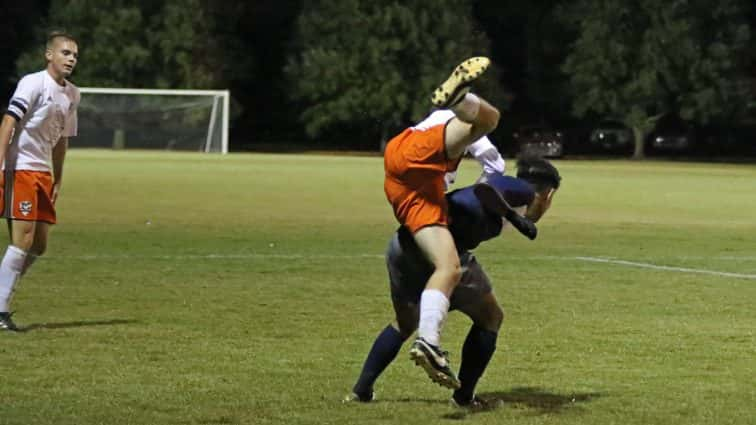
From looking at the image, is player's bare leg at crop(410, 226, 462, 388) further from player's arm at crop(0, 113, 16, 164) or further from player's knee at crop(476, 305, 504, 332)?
player's arm at crop(0, 113, 16, 164)

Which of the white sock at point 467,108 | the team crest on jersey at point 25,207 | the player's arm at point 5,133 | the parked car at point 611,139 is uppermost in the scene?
the white sock at point 467,108

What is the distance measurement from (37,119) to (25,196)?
55 cm

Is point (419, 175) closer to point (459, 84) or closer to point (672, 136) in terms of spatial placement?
point (459, 84)

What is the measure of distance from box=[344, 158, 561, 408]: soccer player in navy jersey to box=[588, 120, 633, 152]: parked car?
75891 millimetres

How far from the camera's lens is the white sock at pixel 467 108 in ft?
24.7

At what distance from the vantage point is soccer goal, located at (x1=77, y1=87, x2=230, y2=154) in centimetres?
5969

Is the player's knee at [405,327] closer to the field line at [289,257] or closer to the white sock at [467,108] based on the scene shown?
the white sock at [467,108]

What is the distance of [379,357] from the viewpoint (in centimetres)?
859

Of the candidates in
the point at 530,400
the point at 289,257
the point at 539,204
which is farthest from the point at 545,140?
the point at 539,204

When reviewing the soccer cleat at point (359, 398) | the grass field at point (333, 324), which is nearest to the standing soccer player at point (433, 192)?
the grass field at point (333, 324)

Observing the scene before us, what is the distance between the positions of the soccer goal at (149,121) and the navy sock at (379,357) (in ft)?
168

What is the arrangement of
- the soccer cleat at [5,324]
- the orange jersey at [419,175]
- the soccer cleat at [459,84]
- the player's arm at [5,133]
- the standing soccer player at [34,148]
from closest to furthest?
the soccer cleat at [459,84], the orange jersey at [419,175], the player's arm at [5,133], the standing soccer player at [34,148], the soccer cleat at [5,324]

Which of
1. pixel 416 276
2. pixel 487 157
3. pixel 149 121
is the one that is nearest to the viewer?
pixel 416 276

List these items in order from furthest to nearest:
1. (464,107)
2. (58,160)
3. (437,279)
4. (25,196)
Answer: (58,160), (25,196), (437,279), (464,107)
